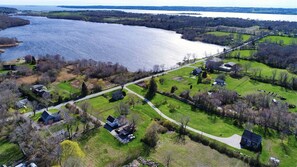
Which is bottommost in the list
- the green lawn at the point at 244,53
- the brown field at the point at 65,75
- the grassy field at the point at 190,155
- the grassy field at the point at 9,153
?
the grassy field at the point at 9,153

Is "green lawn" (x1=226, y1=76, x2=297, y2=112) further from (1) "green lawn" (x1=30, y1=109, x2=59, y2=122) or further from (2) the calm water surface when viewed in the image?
(1) "green lawn" (x1=30, y1=109, x2=59, y2=122)

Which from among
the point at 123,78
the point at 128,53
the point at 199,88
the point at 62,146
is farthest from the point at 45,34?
the point at 62,146

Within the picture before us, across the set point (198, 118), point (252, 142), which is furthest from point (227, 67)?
point (252, 142)

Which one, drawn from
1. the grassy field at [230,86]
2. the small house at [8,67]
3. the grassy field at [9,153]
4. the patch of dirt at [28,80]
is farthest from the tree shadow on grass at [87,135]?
the small house at [8,67]

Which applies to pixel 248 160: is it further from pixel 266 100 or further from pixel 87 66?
pixel 87 66

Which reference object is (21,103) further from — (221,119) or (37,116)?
(221,119)

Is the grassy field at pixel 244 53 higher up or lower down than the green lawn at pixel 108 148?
higher up

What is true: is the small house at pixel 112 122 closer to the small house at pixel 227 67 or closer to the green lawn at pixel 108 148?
the green lawn at pixel 108 148

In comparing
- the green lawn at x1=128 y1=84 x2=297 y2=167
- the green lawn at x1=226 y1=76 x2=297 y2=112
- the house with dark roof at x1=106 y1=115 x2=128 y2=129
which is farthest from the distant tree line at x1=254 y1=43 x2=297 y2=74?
the house with dark roof at x1=106 y1=115 x2=128 y2=129

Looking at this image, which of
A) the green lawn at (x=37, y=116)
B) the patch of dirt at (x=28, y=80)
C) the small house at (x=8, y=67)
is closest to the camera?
the green lawn at (x=37, y=116)
